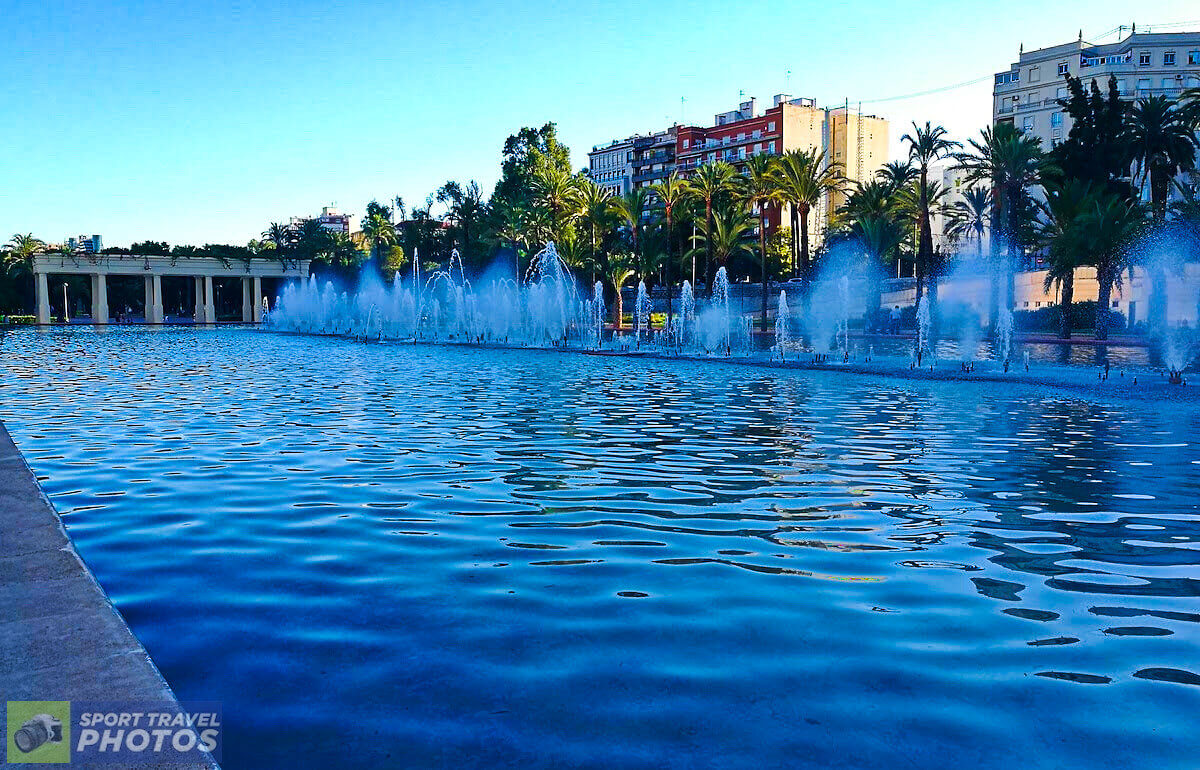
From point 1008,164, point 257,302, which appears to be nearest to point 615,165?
point 257,302

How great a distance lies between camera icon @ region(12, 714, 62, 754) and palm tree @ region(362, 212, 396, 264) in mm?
87866

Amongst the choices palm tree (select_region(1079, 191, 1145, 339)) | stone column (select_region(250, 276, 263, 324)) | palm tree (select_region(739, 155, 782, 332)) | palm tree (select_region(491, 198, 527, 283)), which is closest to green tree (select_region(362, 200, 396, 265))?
stone column (select_region(250, 276, 263, 324))

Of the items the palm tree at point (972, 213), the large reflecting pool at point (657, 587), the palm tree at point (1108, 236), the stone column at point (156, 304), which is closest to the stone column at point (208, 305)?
the stone column at point (156, 304)

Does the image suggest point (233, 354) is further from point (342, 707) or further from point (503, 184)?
point (503, 184)

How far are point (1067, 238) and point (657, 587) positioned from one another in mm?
40336

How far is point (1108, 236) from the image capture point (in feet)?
127

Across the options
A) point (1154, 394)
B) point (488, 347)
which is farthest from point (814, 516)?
point (488, 347)

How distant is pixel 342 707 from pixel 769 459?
7.14 metres

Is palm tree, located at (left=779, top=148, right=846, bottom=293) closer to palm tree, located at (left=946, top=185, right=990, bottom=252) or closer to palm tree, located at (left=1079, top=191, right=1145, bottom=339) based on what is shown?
palm tree, located at (left=946, top=185, right=990, bottom=252)

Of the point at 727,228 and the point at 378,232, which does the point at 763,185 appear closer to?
the point at 727,228

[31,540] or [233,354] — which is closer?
[31,540]

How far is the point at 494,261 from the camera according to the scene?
73000 mm

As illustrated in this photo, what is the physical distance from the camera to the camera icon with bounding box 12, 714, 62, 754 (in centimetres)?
313

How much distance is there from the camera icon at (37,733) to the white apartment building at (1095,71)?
83762mm
